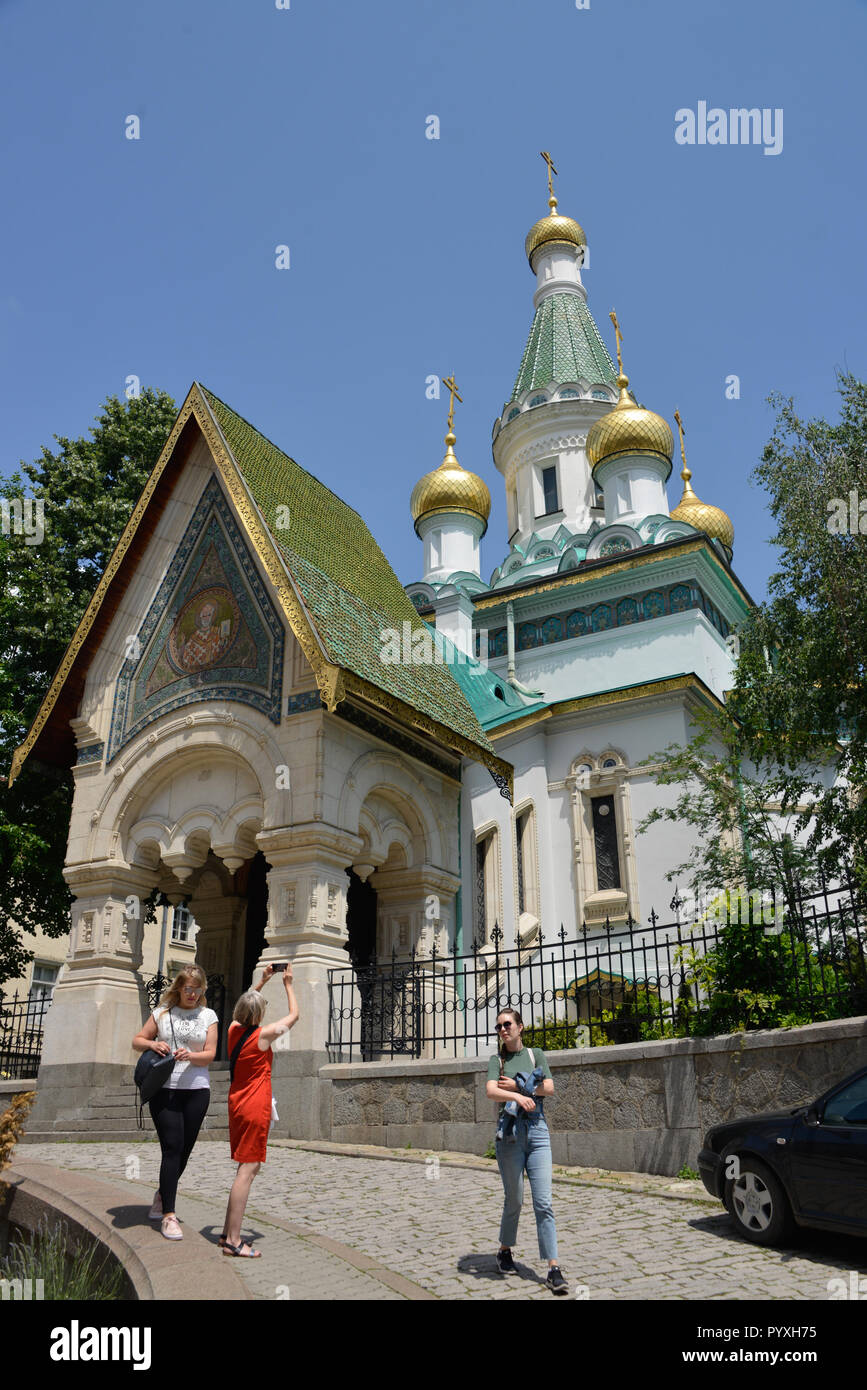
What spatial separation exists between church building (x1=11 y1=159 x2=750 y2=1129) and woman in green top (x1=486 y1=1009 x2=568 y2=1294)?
4833mm

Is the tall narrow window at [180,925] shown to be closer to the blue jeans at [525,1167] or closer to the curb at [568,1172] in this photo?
the curb at [568,1172]

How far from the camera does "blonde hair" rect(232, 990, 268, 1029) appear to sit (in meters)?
6.39

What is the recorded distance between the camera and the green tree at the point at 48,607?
17.9m

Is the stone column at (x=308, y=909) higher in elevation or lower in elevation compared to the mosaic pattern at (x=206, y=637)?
lower

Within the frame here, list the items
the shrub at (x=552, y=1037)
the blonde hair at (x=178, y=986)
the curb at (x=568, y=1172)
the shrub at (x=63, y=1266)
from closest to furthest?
the shrub at (x=63, y=1266) < the blonde hair at (x=178, y=986) < the curb at (x=568, y=1172) < the shrub at (x=552, y=1037)

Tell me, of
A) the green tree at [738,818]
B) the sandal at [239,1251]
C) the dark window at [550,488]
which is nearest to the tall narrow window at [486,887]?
the green tree at [738,818]

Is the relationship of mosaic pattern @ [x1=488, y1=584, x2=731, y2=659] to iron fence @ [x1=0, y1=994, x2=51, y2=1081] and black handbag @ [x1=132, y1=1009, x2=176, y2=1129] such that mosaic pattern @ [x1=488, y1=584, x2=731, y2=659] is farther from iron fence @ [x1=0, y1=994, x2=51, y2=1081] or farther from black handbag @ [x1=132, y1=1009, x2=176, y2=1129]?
black handbag @ [x1=132, y1=1009, x2=176, y2=1129]

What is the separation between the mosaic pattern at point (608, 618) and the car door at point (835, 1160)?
1565cm

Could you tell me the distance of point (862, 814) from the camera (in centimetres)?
1185

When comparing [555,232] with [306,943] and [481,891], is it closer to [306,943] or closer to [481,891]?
[481,891]

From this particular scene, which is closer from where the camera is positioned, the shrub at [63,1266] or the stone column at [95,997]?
the shrub at [63,1266]

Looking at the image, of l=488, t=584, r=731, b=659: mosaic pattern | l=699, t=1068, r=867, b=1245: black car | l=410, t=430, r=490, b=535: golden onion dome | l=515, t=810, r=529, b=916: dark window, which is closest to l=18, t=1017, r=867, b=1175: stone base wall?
l=699, t=1068, r=867, b=1245: black car
